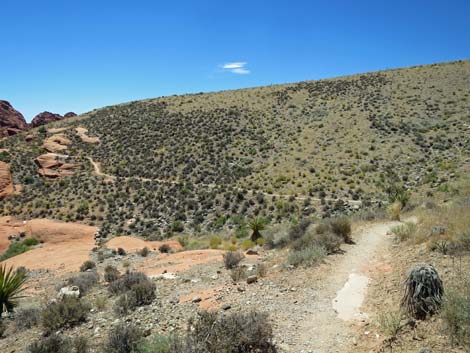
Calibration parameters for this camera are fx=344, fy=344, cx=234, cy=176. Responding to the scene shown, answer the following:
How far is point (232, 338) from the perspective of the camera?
5766mm

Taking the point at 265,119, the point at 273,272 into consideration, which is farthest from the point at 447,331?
the point at 265,119

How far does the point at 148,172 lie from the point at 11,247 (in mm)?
15493

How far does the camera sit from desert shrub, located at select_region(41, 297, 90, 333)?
8.84 m

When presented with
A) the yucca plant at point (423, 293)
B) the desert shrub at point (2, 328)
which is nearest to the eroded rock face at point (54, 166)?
the desert shrub at point (2, 328)

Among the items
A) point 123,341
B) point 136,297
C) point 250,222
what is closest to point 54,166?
point 250,222

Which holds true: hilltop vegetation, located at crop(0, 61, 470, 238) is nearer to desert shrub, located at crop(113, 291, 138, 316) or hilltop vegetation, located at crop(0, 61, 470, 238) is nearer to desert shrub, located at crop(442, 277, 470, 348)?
desert shrub, located at crop(113, 291, 138, 316)

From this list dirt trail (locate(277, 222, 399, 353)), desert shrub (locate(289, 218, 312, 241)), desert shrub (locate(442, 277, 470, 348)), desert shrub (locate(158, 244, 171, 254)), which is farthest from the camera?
desert shrub (locate(158, 244, 171, 254))

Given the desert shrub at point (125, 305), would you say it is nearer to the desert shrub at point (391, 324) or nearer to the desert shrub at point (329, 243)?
the desert shrub at point (329, 243)

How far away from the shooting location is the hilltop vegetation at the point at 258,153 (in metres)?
27.8

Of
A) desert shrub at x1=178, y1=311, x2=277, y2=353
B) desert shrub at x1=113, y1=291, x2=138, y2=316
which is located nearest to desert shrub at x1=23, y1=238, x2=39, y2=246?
desert shrub at x1=113, y1=291, x2=138, y2=316

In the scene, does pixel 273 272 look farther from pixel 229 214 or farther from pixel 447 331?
pixel 229 214

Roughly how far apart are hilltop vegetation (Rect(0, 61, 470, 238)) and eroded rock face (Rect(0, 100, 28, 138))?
1158 inches

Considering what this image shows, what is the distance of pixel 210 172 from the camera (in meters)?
36.1

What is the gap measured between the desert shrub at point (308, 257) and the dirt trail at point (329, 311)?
0.43 metres
